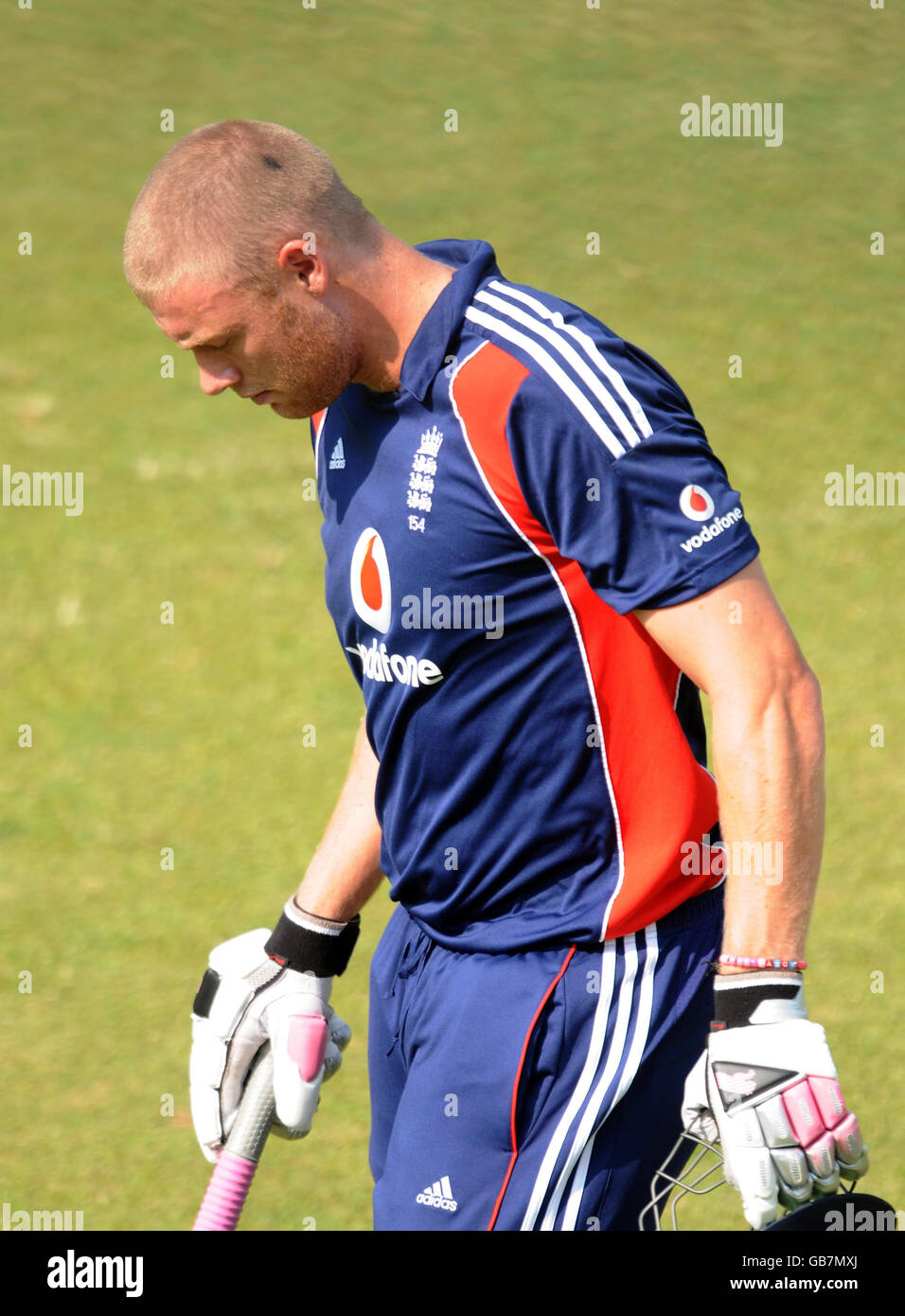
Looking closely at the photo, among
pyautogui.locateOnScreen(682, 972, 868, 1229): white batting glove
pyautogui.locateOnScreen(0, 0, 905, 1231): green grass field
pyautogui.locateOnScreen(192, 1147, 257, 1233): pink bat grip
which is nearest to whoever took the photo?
pyautogui.locateOnScreen(682, 972, 868, 1229): white batting glove

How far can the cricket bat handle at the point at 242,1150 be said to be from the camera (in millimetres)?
3498

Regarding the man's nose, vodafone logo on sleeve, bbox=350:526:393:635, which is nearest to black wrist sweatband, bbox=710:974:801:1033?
vodafone logo on sleeve, bbox=350:526:393:635

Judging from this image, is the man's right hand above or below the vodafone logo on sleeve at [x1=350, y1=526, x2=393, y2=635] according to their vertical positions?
below

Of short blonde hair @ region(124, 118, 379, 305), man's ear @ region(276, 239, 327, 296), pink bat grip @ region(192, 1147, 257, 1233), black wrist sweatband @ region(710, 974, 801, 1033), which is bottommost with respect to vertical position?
pink bat grip @ region(192, 1147, 257, 1233)

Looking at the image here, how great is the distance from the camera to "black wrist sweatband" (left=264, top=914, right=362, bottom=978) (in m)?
3.56

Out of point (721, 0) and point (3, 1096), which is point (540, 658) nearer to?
point (3, 1096)

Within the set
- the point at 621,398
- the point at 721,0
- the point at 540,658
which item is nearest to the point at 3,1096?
the point at 540,658

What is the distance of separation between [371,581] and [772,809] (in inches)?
31.9

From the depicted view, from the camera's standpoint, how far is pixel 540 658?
2947mm

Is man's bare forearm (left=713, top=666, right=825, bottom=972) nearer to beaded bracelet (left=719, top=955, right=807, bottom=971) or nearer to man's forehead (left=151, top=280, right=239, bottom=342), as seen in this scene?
beaded bracelet (left=719, top=955, right=807, bottom=971)

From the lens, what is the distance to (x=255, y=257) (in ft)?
9.41

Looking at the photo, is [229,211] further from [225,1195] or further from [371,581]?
[225,1195]

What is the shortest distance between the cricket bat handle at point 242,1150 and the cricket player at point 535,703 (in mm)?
436

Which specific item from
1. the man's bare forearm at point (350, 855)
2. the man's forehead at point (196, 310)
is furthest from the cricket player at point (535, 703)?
the man's bare forearm at point (350, 855)
